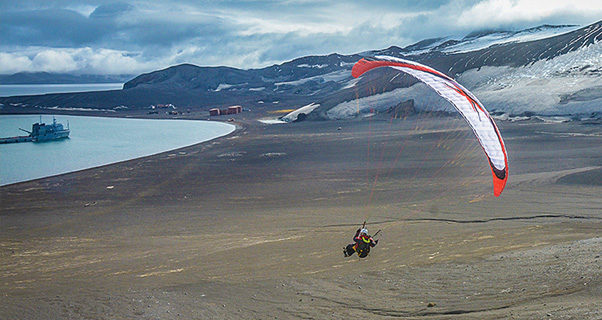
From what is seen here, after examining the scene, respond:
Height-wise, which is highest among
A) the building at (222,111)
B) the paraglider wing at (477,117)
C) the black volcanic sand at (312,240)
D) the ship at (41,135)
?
the building at (222,111)

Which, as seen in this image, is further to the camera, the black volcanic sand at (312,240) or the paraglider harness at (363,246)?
the paraglider harness at (363,246)

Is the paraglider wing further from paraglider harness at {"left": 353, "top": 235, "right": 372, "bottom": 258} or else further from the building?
the building

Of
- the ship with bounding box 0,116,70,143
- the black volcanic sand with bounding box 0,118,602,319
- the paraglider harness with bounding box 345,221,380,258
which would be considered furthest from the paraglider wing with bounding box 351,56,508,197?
the ship with bounding box 0,116,70,143

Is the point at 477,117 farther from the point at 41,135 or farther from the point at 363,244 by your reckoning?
the point at 41,135

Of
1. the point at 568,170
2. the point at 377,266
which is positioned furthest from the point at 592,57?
the point at 377,266

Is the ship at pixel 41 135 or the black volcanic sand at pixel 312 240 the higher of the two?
the ship at pixel 41 135

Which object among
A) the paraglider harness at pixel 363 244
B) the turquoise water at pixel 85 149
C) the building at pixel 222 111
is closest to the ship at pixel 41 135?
the turquoise water at pixel 85 149

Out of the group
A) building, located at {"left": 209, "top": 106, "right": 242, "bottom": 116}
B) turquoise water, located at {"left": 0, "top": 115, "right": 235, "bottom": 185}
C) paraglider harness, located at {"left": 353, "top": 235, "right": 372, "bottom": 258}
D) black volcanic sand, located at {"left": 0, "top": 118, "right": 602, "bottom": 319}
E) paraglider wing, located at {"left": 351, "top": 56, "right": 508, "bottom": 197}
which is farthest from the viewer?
building, located at {"left": 209, "top": 106, "right": 242, "bottom": 116}

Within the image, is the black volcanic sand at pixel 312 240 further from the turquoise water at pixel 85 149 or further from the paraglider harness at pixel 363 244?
the turquoise water at pixel 85 149
